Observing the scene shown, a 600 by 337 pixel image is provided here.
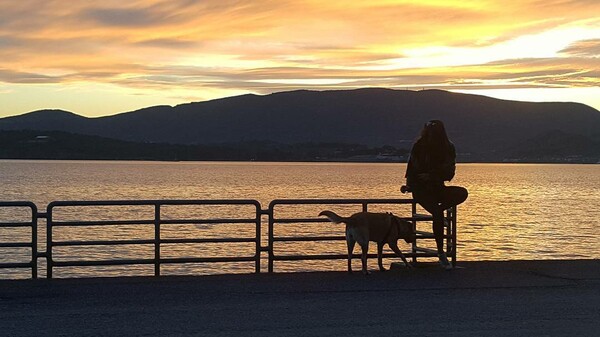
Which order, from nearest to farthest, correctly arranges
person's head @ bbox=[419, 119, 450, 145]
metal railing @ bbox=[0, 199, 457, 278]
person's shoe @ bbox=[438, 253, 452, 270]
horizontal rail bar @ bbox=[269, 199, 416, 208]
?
metal railing @ bbox=[0, 199, 457, 278], person's head @ bbox=[419, 119, 450, 145], person's shoe @ bbox=[438, 253, 452, 270], horizontal rail bar @ bbox=[269, 199, 416, 208]

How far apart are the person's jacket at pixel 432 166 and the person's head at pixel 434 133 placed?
11 centimetres

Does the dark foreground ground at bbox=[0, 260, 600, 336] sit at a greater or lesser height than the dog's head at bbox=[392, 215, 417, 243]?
lesser

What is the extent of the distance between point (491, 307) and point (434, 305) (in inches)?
25.7

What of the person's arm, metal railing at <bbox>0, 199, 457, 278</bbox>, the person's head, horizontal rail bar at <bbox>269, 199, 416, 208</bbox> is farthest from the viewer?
horizontal rail bar at <bbox>269, 199, 416, 208</bbox>

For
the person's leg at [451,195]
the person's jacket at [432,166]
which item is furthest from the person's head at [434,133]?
the person's leg at [451,195]

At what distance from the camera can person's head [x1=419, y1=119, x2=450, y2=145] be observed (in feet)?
46.4

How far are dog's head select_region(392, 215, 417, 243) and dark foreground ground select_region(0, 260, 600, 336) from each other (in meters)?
0.61

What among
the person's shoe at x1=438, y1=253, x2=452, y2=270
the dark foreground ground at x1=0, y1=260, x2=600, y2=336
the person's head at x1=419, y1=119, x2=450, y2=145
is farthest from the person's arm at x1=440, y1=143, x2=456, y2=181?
the dark foreground ground at x1=0, y1=260, x2=600, y2=336

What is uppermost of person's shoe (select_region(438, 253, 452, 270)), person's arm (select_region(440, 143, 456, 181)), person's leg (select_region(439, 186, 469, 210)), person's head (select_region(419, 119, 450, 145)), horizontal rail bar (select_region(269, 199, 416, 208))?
person's head (select_region(419, 119, 450, 145))

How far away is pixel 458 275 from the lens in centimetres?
1393

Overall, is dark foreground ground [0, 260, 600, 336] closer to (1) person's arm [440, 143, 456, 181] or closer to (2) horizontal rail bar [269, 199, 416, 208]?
(2) horizontal rail bar [269, 199, 416, 208]

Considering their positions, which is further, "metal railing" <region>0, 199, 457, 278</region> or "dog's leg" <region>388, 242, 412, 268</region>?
"dog's leg" <region>388, 242, 412, 268</region>

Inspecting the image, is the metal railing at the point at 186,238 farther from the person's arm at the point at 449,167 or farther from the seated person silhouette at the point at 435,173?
the person's arm at the point at 449,167

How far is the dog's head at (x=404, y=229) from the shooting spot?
46.8ft
